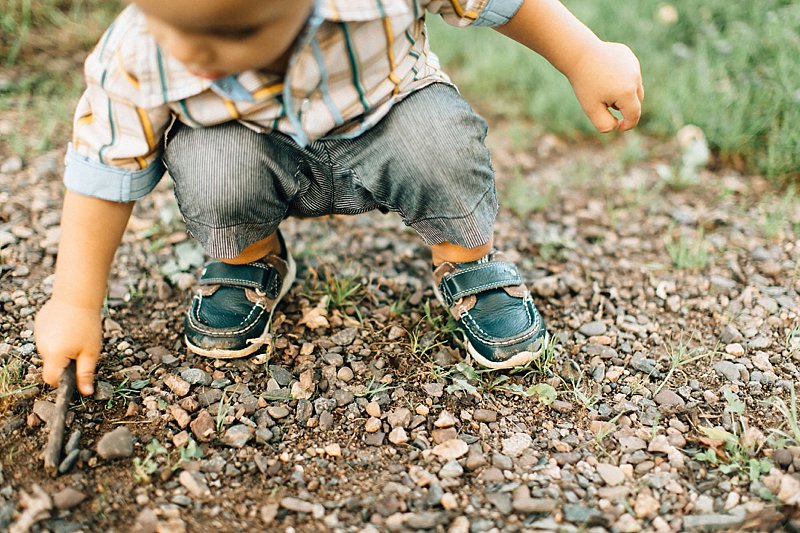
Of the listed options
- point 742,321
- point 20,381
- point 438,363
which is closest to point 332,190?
point 438,363

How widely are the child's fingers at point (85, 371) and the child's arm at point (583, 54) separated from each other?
1194mm

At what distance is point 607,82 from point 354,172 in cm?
62

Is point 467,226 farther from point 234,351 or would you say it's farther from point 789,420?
point 789,420

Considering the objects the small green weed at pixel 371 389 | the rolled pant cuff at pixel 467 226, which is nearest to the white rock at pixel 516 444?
the small green weed at pixel 371 389

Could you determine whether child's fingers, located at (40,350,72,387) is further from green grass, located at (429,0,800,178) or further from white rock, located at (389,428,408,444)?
green grass, located at (429,0,800,178)

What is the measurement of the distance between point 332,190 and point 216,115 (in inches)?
13.5

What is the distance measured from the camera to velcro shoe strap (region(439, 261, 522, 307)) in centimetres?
190

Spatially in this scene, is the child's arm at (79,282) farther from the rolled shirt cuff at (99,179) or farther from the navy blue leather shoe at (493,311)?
the navy blue leather shoe at (493,311)

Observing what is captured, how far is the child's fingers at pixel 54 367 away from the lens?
63.5 inches

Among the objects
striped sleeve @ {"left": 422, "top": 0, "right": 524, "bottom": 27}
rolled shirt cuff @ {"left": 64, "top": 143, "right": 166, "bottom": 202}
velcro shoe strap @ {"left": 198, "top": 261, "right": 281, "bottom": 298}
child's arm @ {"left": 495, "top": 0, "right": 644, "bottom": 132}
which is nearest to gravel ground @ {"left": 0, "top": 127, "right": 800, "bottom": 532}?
velcro shoe strap @ {"left": 198, "top": 261, "right": 281, "bottom": 298}

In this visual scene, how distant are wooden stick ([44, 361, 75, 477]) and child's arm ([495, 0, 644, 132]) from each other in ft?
4.10

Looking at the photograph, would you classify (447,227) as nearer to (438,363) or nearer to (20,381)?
(438,363)

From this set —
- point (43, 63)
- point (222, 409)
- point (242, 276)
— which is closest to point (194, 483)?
point (222, 409)

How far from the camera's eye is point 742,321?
6.63ft
